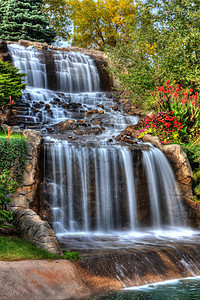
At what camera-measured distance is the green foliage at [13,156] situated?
7754mm

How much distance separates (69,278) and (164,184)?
5.68 metres

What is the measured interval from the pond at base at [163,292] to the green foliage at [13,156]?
3856 mm

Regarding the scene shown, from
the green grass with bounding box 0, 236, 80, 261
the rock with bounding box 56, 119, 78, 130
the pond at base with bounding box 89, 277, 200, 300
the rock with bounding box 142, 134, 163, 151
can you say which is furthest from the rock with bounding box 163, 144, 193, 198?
the green grass with bounding box 0, 236, 80, 261

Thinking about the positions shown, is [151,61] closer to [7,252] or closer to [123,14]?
[7,252]

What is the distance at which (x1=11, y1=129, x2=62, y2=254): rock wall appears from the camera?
6294 millimetres

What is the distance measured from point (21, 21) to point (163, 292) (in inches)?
909

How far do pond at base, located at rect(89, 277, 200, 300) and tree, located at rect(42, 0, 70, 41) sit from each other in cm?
3493

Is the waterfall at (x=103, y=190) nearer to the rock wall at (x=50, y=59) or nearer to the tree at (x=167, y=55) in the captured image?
the tree at (x=167, y=55)

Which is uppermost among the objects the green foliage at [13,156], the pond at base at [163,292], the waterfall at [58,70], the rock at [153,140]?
the waterfall at [58,70]

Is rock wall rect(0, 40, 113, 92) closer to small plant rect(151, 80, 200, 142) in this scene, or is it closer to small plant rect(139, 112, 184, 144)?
small plant rect(151, 80, 200, 142)

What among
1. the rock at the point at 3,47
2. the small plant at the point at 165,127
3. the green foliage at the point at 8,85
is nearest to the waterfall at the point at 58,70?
the rock at the point at 3,47

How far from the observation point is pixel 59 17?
37.2 m

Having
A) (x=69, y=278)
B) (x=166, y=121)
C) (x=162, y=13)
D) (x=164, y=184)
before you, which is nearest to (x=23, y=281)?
(x=69, y=278)

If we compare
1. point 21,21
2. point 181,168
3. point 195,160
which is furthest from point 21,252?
point 21,21
